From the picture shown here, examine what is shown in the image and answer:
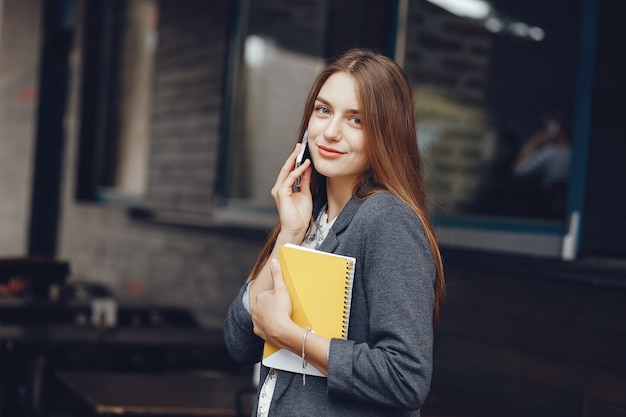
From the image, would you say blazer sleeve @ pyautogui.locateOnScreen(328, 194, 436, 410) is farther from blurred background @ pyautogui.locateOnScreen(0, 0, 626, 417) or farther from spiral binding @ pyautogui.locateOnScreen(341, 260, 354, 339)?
blurred background @ pyautogui.locateOnScreen(0, 0, 626, 417)

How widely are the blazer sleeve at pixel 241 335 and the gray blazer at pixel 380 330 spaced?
0.15 m

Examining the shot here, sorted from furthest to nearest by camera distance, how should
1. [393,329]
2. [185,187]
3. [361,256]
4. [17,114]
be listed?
[17,114]
[185,187]
[361,256]
[393,329]

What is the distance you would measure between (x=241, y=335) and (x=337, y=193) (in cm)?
36

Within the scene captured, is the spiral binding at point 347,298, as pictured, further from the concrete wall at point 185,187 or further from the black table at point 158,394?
the concrete wall at point 185,187

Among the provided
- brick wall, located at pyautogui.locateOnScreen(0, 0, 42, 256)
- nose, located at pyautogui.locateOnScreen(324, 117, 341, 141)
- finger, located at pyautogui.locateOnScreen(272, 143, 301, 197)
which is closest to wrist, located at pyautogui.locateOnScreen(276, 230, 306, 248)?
finger, located at pyautogui.locateOnScreen(272, 143, 301, 197)

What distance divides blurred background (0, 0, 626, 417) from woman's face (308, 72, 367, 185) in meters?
0.89

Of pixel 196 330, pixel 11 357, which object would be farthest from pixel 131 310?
pixel 11 357

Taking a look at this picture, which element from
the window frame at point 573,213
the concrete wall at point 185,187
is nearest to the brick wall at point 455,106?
the concrete wall at point 185,187

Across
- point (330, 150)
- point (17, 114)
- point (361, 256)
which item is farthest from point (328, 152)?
point (17, 114)

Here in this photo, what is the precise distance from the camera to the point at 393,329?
147 cm

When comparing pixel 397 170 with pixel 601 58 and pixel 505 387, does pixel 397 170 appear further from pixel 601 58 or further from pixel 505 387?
pixel 505 387

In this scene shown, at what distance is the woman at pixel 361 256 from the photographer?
4.87 feet

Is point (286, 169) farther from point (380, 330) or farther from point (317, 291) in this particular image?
point (380, 330)

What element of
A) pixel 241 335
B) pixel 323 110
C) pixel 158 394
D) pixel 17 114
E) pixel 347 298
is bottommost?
pixel 158 394
